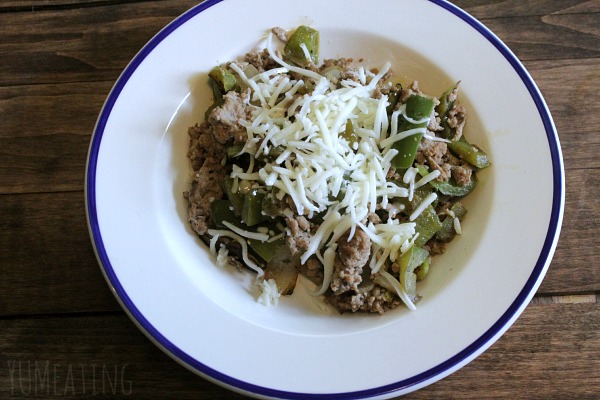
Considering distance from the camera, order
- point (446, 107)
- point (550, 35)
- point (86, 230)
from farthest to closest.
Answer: point (550, 35), point (86, 230), point (446, 107)

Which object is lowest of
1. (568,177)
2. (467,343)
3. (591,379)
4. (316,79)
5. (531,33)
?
(591,379)

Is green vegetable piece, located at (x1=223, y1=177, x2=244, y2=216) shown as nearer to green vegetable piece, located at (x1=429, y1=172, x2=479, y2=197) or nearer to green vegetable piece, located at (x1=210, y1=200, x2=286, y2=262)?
green vegetable piece, located at (x1=210, y1=200, x2=286, y2=262)

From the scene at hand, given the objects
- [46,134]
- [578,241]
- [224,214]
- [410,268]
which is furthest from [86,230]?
[578,241]

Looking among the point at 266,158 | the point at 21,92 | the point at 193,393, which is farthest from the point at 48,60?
the point at 193,393

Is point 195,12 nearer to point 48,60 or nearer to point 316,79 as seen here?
point 316,79

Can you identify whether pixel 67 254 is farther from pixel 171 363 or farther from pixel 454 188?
pixel 454 188

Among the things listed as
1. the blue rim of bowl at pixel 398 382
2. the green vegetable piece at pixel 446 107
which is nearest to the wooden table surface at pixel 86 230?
the blue rim of bowl at pixel 398 382
